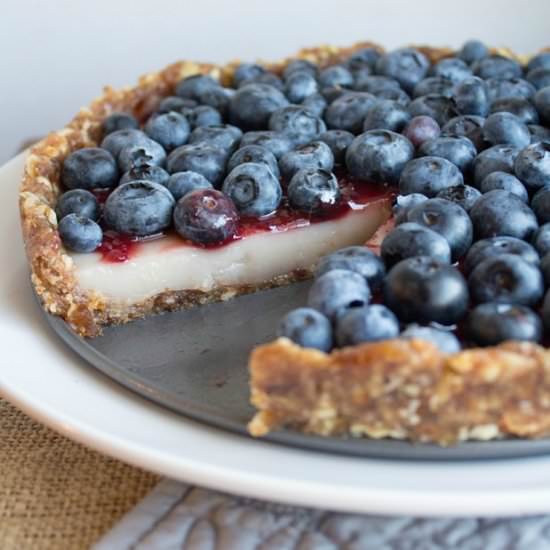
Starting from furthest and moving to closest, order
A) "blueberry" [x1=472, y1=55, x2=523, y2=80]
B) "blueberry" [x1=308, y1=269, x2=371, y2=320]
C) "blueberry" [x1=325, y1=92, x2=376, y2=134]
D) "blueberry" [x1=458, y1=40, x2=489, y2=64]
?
1. "blueberry" [x1=458, y1=40, x2=489, y2=64]
2. "blueberry" [x1=472, y1=55, x2=523, y2=80]
3. "blueberry" [x1=325, y1=92, x2=376, y2=134]
4. "blueberry" [x1=308, y1=269, x2=371, y2=320]

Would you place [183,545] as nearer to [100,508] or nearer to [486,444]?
[100,508]

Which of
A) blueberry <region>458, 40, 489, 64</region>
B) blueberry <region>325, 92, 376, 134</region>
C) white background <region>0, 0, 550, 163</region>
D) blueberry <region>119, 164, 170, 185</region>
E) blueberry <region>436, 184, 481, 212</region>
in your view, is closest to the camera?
blueberry <region>436, 184, 481, 212</region>

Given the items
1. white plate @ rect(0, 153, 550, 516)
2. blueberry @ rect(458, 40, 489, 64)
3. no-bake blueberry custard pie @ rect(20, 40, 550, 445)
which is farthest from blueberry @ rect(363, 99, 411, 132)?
white plate @ rect(0, 153, 550, 516)

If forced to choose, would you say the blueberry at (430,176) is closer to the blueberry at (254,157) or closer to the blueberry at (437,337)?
the blueberry at (254,157)

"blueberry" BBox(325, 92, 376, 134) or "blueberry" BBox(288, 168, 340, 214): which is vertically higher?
"blueberry" BBox(325, 92, 376, 134)

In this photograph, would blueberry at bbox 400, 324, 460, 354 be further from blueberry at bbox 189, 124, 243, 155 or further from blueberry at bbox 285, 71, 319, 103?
blueberry at bbox 285, 71, 319, 103

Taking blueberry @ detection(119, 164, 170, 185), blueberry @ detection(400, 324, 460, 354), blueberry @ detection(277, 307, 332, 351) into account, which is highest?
blueberry @ detection(400, 324, 460, 354)

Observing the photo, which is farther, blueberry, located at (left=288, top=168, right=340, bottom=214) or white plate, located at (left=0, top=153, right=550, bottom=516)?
blueberry, located at (left=288, top=168, right=340, bottom=214)
